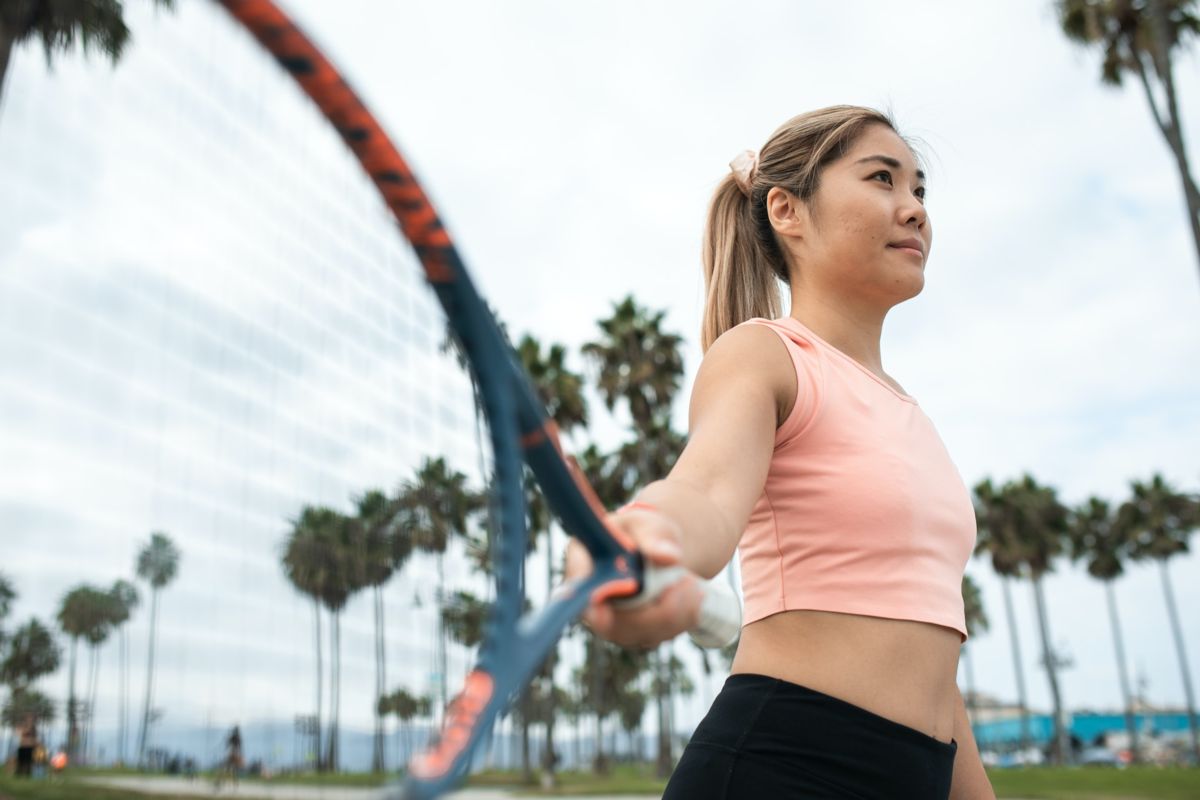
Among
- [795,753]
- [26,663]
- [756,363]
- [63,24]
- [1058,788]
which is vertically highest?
[63,24]

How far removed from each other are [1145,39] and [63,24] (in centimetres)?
2020

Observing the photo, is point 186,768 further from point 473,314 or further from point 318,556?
point 473,314

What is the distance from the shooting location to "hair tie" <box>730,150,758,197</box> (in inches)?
86.9

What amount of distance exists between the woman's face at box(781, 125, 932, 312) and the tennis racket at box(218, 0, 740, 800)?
0.92 meters

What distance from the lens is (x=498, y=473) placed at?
1.31 metres

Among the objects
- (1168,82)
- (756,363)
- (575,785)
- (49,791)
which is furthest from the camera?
(575,785)

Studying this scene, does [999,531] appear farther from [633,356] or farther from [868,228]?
[868,228]

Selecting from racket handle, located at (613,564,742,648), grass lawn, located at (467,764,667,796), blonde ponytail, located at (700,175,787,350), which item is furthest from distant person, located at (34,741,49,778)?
racket handle, located at (613,564,742,648)

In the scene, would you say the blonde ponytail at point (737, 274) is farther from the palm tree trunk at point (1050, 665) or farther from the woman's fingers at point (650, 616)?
the palm tree trunk at point (1050, 665)

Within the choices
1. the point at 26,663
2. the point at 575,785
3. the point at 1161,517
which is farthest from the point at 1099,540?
the point at 26,663

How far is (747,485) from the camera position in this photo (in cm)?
140

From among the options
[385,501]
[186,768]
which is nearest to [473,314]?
[385,501]

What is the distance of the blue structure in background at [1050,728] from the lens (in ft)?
289

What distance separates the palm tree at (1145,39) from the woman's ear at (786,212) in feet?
54.9
